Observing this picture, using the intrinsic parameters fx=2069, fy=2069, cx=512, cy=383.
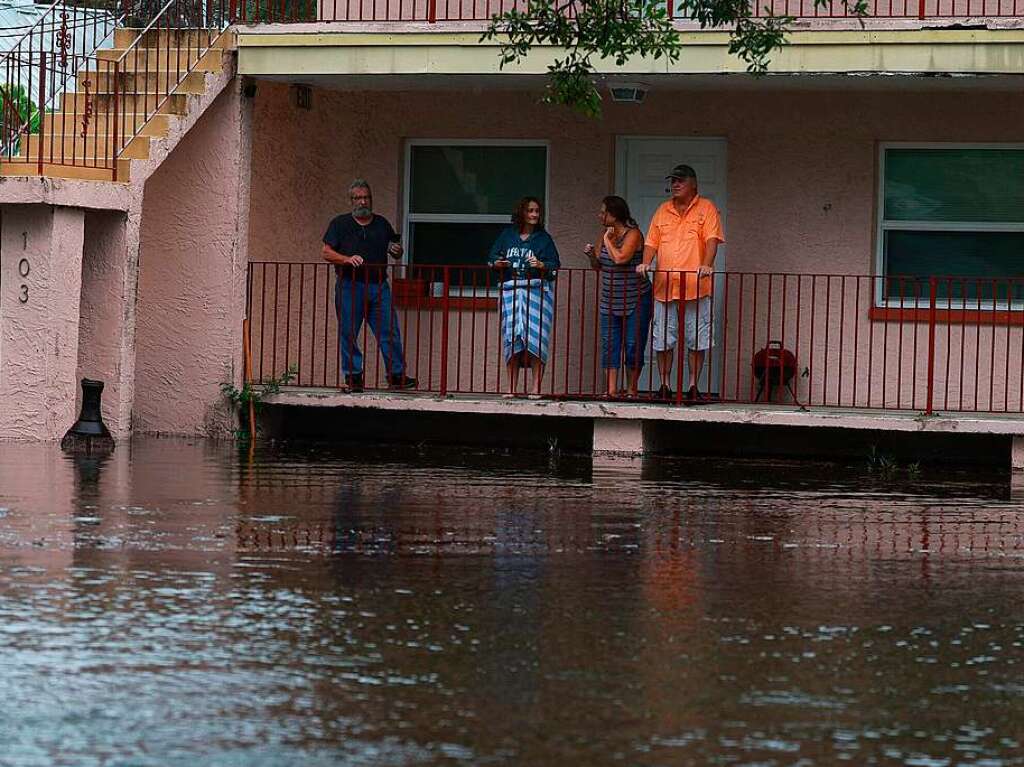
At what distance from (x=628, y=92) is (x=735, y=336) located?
8.04 ft

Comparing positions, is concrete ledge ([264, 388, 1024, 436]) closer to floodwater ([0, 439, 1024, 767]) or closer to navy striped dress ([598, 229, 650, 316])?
navy striped dress ([598, 229, 650, 316])

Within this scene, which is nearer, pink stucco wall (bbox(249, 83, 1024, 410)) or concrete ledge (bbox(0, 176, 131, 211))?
concrete ledge (bbox(0, 176, 131, 211))

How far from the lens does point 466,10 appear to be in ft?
58.1

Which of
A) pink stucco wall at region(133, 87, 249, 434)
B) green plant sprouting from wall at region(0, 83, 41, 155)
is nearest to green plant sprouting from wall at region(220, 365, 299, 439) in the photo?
pink stucco wall at region(133, 87, 249, 434)

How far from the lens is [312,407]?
57.9ft

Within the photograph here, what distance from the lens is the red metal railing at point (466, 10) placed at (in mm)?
16094

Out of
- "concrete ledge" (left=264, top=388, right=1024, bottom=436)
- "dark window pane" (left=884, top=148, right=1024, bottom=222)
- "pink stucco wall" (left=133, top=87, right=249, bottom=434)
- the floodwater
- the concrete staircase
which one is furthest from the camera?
"dark window pane" (left=884, top=148, right=1024, bottom=222)

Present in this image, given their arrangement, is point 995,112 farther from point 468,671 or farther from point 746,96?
point 468,671

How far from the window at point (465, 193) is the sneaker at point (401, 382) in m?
1.33

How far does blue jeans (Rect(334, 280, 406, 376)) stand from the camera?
17.0 meters

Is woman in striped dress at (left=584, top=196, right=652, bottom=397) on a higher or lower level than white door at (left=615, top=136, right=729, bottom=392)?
lower

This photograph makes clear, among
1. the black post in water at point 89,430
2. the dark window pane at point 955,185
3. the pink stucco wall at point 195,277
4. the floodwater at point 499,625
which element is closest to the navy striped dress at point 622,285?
the dark window pane at point 955,185

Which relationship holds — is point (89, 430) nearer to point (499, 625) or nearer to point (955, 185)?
point (955, 185)

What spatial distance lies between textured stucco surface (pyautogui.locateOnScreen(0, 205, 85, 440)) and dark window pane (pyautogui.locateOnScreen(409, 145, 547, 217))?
3.78 metres
